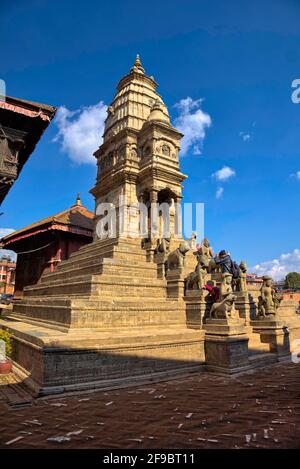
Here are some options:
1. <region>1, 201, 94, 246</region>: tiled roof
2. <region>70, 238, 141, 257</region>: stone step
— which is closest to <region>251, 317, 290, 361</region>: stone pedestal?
<region>70, 238, 141, 257</region>: stone step

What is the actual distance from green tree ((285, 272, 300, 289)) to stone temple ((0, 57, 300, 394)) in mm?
65621

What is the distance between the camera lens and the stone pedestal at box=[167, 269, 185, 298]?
13227mm

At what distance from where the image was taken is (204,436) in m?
4.56

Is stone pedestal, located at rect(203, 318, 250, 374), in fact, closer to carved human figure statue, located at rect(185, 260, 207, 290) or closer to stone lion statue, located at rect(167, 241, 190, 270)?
carved human figure statue, located at rect(185, 260, 207, 290)

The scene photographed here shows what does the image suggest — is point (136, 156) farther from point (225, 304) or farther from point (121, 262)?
point (225, 304)

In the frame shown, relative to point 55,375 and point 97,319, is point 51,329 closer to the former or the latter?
point 97,319

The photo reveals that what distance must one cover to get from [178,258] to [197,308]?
319 centimetres

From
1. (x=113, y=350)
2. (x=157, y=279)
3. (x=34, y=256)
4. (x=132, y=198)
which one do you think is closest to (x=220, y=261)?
(x=157, y=279)

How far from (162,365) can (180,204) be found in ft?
41.0

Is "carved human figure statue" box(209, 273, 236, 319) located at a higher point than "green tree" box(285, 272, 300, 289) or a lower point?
lower

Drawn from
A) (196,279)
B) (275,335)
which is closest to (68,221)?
(196,279)

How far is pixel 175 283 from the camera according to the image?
44.5ft

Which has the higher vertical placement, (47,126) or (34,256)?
(47,126)

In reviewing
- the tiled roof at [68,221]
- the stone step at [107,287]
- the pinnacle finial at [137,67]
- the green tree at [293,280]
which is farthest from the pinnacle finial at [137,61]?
the green tree at [293,280]
